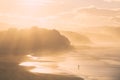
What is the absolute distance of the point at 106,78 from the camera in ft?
228

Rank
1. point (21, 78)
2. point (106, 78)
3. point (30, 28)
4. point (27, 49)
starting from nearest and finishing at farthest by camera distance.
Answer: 1. point (21, 78)
2. point (106, 78)
3. point (27, 49)
4. point (30, 28)

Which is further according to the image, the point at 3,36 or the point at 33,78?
the point at 3,36

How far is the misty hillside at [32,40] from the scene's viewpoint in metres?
151

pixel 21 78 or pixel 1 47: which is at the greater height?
pixel 1 47

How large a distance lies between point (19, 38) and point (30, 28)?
24.3m

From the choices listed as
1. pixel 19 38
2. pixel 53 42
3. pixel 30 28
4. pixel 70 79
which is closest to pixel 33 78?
pixel 70 79

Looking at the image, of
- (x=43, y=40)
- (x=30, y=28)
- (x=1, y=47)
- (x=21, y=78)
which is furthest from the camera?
(x=30, y=28)

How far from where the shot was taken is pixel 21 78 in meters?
60.8

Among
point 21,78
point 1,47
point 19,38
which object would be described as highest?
point 19,38

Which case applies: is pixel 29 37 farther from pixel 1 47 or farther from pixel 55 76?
pixel 55 76

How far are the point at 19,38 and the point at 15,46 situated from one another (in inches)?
732

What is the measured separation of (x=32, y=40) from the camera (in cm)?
16412

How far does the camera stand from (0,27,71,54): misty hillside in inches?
5930

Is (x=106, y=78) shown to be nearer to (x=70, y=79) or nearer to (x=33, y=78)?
(x=70, y=79)
